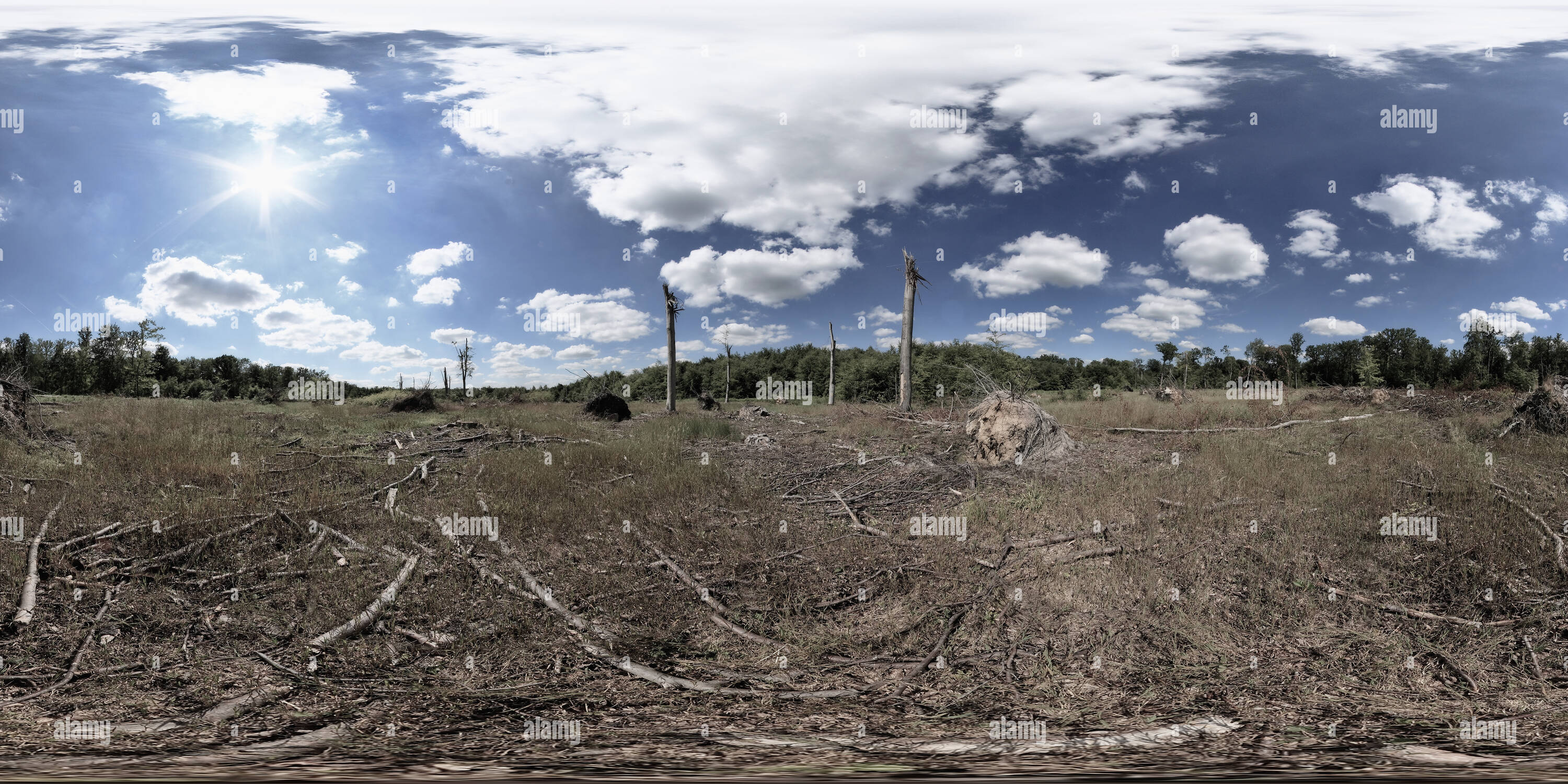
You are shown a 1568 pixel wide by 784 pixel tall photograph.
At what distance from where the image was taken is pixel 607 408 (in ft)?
72.7

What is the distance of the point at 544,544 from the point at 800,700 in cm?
434

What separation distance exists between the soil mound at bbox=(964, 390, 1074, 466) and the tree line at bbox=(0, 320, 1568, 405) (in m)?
6.36

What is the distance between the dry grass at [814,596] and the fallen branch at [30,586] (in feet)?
0.32

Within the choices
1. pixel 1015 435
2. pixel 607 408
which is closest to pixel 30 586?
pixel 1015 435

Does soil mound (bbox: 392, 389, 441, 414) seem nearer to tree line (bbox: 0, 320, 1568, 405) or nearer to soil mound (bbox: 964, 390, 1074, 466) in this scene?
tree line (bbox: 0, 320, 1568, 405)

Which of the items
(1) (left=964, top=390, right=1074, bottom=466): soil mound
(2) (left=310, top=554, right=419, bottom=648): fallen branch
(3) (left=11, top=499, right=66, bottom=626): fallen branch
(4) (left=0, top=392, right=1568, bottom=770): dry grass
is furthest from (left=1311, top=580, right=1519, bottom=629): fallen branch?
(3) (left=11, top=499, right=66, bottom=626): fallen branch

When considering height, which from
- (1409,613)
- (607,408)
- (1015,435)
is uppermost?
(607,408)

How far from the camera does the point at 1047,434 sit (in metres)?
11.5

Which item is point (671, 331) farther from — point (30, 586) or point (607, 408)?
point (30, 586)

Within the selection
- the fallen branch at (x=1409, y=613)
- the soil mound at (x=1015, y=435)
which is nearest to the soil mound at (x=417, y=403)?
the soil mound at (x=1015, y=435)

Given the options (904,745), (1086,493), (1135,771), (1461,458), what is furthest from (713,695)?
(1461,458)

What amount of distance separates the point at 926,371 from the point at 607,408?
887 inches

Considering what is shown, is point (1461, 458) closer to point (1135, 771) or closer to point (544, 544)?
point (1135, 771)

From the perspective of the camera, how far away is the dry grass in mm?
4086
